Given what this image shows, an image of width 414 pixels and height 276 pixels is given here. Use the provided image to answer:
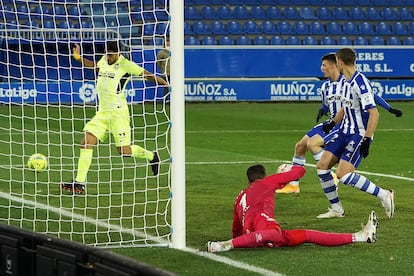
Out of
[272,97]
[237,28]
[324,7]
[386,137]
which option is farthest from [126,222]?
[324,7]

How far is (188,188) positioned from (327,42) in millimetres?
20238

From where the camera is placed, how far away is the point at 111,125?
474 inches

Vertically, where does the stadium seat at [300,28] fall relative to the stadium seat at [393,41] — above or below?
above

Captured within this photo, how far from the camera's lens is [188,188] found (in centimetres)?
1249

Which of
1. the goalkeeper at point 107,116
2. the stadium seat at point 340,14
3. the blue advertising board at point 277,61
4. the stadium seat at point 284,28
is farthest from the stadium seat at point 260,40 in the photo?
the goalkeeper at point 107,116

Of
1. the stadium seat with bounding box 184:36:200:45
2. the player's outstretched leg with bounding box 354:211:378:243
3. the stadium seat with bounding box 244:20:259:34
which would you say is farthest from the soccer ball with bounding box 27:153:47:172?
the stadium seat with bounding box 244:20:259:34

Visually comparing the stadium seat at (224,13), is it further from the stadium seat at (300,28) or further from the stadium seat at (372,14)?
the stadium seat at (372,14)

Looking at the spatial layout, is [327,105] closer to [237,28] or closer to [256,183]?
[256,183]

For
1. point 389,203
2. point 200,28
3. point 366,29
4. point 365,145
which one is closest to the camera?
point 365,145

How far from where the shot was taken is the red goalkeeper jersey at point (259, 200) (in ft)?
27.3

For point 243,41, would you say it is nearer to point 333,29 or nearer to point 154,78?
point 333,29

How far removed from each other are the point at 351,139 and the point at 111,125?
3.26 metres

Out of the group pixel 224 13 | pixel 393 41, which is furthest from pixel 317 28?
pixel 224 13

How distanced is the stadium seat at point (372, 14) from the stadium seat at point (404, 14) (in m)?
0.73
